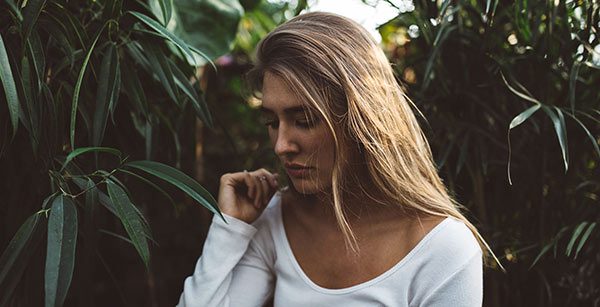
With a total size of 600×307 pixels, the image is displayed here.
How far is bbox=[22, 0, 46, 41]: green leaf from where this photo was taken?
28.2 inches

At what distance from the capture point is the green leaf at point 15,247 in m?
0.70

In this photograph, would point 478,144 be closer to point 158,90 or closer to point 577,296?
point 577,296

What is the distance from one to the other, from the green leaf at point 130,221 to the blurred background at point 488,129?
160 mm

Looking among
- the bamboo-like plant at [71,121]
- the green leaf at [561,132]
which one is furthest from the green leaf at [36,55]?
the green leaf at [561,132]

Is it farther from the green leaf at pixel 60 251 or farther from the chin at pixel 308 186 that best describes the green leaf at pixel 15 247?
the chin at pixel 308 186

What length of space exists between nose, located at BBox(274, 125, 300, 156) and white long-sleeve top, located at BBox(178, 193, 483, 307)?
26 cm

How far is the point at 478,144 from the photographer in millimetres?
1132

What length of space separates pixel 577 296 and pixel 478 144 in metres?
0.45

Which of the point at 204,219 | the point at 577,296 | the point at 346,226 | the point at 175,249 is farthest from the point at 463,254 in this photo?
the point at 175,249

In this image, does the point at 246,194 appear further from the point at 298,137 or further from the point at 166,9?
the point at 166,9

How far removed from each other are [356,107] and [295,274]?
41 cm

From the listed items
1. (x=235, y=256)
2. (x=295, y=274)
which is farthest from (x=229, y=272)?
(x=295, y=274)

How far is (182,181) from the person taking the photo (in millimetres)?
796

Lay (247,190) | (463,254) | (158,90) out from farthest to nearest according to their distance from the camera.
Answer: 1. (158,90)
2. (247,190)
3. (463,254)
